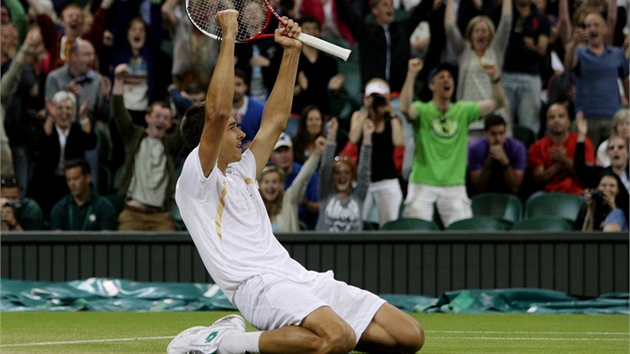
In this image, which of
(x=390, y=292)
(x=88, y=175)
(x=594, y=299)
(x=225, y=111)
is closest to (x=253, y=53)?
(x=88, y=175)

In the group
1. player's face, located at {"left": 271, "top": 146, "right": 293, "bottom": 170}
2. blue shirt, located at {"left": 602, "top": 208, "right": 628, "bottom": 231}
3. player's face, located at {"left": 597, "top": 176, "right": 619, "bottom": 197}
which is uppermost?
player's face, located at {"left": 271, "top": 146, "right": 293, "bottom": 170}

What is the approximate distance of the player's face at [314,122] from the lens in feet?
42.3

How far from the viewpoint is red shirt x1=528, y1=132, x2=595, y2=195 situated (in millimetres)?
13008

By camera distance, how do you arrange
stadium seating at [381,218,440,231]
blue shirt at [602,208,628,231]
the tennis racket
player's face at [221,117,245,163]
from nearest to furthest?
player's face at [221,117,245,163] → the tennis racket → blue shirt at [602,208,628,231] → stadium seating at [381,218,440,231]

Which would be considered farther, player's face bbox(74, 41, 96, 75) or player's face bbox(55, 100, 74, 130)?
player's face bbox(74, 41, 96, 75)

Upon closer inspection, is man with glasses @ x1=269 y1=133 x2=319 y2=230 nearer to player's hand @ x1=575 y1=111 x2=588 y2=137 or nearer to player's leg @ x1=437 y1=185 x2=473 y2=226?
player's leg @ x1=437 y1=185 x2=473 y2=226

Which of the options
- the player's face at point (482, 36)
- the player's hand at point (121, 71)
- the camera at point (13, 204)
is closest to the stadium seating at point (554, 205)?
the player's face at point (482, 36)

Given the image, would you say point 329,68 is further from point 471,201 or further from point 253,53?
point 471,201

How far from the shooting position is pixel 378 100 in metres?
12.8

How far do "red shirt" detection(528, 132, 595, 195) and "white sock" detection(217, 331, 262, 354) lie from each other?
768 cm

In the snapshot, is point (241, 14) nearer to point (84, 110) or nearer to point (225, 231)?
point (225, 231)

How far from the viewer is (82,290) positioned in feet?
38.3

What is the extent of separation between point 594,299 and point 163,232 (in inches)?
177

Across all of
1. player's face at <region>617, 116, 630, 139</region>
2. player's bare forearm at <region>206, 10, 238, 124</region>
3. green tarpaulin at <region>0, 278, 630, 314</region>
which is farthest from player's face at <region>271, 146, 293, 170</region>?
player's bare forearm at <region>206, 10, 238, 124</region>
